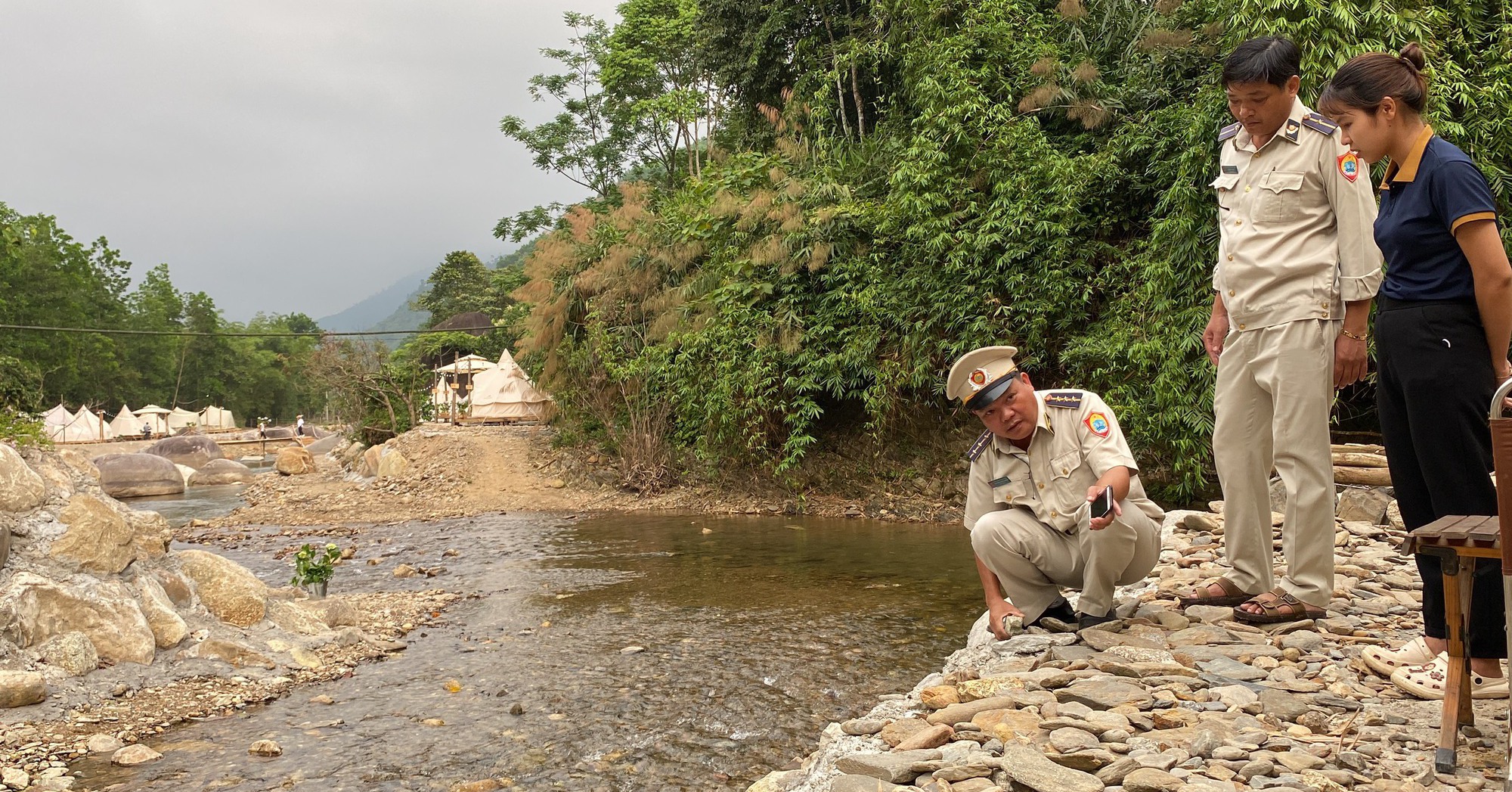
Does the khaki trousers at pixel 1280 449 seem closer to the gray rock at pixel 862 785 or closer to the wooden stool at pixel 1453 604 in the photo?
the wooden stool at pixel 1453 604

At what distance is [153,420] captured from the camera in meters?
42.8

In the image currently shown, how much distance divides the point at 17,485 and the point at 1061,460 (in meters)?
5.45

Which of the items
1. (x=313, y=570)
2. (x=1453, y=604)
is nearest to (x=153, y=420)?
(x=313, y=570)

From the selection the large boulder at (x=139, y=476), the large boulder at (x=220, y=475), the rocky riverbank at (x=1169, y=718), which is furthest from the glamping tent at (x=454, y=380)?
the rocky riverbank at (x=1169, y=718)

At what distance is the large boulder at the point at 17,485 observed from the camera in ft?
17.1

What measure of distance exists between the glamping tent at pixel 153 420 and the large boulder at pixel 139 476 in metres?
21.7

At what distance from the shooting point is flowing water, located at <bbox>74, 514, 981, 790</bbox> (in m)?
3.78

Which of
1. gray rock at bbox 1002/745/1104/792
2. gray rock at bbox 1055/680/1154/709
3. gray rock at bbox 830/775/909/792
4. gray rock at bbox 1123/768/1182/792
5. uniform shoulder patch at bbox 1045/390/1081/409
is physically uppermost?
uniform shoulder patch at bbox 1045/390/1081/409

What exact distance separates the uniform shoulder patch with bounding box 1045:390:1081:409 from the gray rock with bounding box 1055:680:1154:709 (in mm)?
1004

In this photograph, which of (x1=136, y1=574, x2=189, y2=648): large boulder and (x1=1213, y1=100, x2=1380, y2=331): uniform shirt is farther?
(x1=136, y1=574, x2=189, y2=648): large boulder

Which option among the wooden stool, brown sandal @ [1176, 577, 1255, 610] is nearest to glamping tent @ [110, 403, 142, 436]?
brown sandal @ [1176, 577, 1255, 610]

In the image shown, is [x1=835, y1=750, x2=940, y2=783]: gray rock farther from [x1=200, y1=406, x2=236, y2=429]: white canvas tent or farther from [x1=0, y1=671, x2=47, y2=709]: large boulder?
[x1=200, y1=406, x2=236, y2=429]: white canvas tent

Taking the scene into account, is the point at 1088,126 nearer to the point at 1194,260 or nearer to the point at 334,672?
the point at 1194,260

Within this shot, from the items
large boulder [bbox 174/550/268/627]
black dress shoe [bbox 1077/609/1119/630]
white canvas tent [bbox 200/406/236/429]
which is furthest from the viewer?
white canvas tent [bbox 200/406/236/429]
